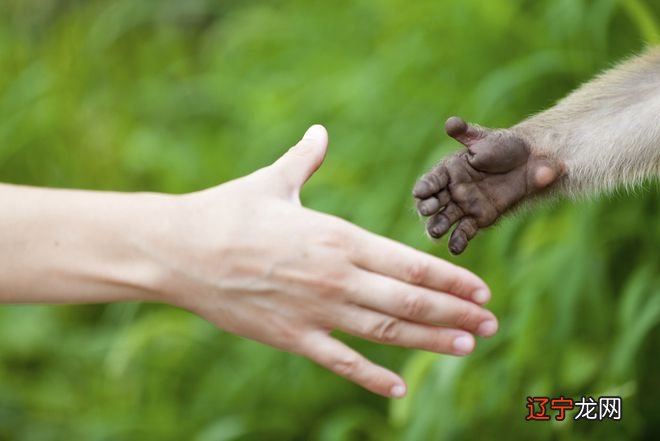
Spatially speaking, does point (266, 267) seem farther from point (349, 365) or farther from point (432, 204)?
point (432, 204)

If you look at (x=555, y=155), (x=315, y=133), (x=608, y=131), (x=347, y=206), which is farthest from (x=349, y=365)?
(x=347, y=206)

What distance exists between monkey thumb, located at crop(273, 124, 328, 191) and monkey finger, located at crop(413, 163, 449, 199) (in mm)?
198

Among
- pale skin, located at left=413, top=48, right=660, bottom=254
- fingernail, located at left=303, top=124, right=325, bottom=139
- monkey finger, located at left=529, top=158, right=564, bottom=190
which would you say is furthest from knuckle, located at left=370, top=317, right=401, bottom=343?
monkey finger, located at left=529, top=158, right=564, bottom=190

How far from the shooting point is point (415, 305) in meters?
1.87

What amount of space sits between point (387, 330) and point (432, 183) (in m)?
0.31

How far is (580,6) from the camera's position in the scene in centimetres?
317

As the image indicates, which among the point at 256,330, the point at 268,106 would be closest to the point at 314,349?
the point at 256,330

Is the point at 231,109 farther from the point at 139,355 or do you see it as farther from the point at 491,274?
the point at 491,274

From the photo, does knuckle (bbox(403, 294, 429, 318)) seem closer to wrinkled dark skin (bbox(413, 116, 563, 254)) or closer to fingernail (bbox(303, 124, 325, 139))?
wrinkled dark skin (bbox(413, 116, 563, 254))

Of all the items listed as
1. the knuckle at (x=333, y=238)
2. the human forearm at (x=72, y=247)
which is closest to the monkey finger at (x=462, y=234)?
the knuckle at (x=333, y=238)

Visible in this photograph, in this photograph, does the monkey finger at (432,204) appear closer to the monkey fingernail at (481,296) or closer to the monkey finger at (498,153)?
the monkey finger at (498,153)

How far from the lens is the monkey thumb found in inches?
76.8

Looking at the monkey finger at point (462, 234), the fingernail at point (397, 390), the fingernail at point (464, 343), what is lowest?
the fingernail at point (397, 390)

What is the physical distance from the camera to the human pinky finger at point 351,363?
1934 mm
